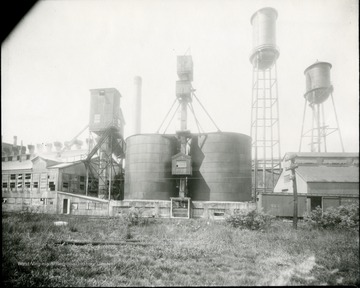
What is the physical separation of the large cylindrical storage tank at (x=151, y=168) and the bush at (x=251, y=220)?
34.7 feet

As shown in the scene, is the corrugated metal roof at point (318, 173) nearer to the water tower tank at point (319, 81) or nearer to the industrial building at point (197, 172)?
the industrial building at point (197, 172)

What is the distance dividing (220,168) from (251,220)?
10466mm

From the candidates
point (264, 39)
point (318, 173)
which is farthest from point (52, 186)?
point (264, 39)

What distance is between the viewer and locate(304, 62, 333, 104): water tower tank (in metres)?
26.1

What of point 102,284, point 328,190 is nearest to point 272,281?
point 102,284

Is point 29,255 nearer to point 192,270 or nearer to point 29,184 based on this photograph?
point 192,270

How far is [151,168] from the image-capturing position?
25375 mm

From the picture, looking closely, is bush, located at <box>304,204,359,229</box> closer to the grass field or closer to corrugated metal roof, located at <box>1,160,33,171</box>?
the grass field

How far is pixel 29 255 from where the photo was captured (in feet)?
24.9

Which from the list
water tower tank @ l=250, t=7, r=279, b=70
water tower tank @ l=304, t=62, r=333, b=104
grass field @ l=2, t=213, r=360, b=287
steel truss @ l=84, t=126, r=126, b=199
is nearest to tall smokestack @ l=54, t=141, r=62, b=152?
steel truss @ l=84, t=126, r=126, b=199

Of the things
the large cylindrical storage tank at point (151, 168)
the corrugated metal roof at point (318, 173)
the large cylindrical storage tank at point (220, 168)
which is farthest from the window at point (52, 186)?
the corrugated metal roof at point (318, 173)

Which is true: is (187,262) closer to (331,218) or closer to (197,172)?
(331,218)

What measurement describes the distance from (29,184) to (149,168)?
54.7 ft

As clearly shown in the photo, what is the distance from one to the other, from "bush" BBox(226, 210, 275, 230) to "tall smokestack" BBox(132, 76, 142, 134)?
75.1ft
